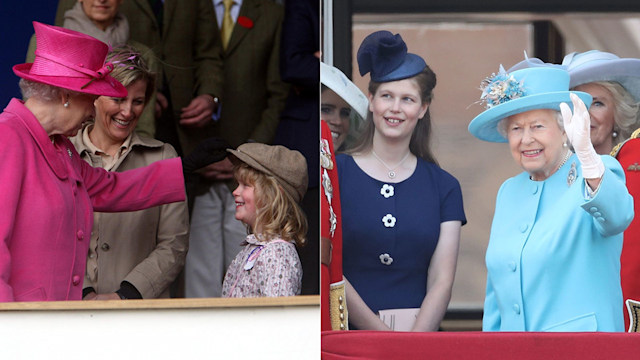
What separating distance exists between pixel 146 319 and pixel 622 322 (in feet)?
6.72

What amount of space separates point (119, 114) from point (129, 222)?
538 millimetres

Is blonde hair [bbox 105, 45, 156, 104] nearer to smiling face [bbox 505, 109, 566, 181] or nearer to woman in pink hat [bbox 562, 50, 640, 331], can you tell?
smiling face [bbox 505, 109, 566, 181]

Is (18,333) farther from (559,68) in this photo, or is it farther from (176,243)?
(559,68)

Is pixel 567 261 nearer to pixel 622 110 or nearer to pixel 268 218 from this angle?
pixel 622 110

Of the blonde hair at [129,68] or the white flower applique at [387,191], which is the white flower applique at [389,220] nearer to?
the white flower applique at [387,191]

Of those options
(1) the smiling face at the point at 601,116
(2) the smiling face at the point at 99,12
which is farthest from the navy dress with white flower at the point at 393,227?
(2) the smiling face at the point at 99,12

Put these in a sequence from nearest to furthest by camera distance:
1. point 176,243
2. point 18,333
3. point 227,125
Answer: point 18,333 < point 176,243 < point 227,125

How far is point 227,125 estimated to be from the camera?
569 centimetres

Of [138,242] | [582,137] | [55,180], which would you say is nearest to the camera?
[582,137]

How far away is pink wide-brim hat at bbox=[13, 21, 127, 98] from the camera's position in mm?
4863

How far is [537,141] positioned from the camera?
4832 millimetres

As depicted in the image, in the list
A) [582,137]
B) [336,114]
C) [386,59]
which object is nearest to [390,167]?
A: [336,114]

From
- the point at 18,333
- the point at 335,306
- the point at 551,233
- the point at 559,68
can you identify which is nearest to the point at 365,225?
the point at 335,306

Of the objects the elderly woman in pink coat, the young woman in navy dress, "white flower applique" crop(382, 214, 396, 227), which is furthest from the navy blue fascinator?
the elderly woman in pink coat
